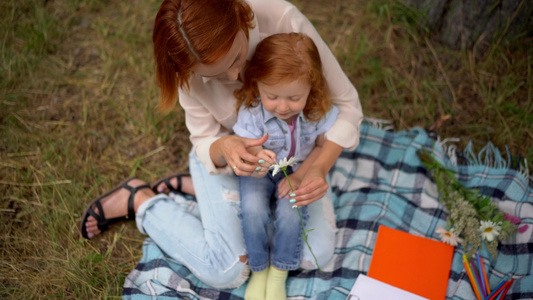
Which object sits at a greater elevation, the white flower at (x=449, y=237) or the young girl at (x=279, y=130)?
the young girl at (x=279, y=130)

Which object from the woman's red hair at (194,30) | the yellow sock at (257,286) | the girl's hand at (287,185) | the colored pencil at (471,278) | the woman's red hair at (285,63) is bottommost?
the yellow sock at (257,286)

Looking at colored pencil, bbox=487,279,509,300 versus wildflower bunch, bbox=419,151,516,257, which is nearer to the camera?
colored pencil, bbox=487,279,509,300

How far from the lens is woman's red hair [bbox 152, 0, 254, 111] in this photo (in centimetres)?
151

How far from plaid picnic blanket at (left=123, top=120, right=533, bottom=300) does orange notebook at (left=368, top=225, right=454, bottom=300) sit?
46mm

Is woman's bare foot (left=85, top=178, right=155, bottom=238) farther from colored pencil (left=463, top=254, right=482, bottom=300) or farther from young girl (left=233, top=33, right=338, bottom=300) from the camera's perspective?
colored pencil (left=463, top=254, right=482, bottom=300)

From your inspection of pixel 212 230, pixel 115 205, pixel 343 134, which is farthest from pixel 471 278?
pixel 115 205

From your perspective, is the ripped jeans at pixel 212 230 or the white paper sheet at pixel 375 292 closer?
the white paper sheet at pixel 375 292

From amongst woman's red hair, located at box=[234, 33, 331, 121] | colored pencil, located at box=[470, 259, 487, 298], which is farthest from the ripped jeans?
colored pencil, located at box=[470, 259, 487, 298]

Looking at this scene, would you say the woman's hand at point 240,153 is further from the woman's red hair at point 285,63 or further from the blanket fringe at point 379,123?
the blanket fringe at point 379,123

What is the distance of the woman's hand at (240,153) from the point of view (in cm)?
173

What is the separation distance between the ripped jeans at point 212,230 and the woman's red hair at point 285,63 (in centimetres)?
55

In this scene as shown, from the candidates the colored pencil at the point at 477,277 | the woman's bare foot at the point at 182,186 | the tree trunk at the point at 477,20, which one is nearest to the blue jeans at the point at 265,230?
the woman's bare foot at the point at 182,186

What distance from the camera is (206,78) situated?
6.12ft

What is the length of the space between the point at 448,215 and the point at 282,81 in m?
1.23
